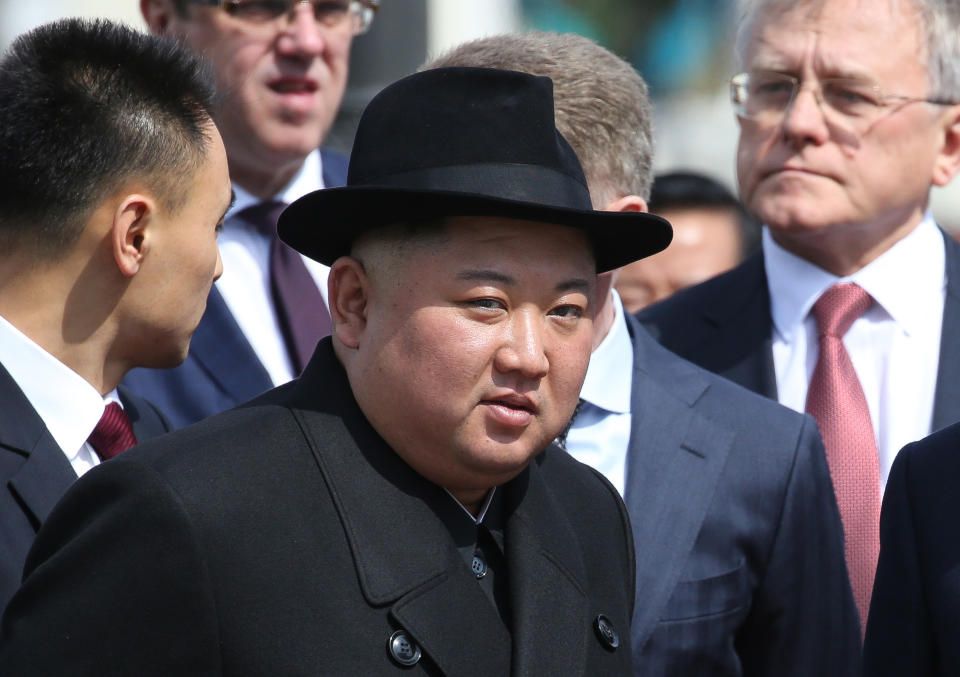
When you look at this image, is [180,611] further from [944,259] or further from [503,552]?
[944,259]

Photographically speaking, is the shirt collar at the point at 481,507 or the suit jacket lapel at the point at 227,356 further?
the suit jacket lapel at the point at 227,356

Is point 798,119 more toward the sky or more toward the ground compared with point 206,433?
more toward the ground

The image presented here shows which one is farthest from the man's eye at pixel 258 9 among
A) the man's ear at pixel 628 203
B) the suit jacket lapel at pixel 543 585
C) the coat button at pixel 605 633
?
the coat button at pixel 605 633

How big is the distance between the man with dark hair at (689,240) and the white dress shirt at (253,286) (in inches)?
84.8

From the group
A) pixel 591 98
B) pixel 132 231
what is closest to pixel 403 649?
pixel 132 231

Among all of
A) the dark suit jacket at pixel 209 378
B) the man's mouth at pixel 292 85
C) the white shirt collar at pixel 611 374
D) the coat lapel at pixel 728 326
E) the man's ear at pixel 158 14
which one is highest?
the man's ear at pixel 158 14

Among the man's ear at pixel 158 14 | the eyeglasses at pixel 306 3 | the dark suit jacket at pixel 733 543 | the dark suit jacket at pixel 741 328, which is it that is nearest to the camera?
the dark suit jacket at pixel 733 543

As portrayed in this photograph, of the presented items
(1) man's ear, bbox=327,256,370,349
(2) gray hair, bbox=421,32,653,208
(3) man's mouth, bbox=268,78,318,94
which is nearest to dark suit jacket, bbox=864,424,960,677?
(2) gray hair, bbox=421,32,653,208

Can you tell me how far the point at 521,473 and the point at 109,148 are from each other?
1.03m

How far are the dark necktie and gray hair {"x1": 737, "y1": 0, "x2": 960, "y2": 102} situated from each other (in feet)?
4.41

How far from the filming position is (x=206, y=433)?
2355 mm

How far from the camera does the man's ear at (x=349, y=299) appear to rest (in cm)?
241

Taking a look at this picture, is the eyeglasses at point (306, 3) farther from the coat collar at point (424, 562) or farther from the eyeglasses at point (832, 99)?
the coat collar at point (424, 562)

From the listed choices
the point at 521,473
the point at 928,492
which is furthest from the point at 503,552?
the point at 928,492
